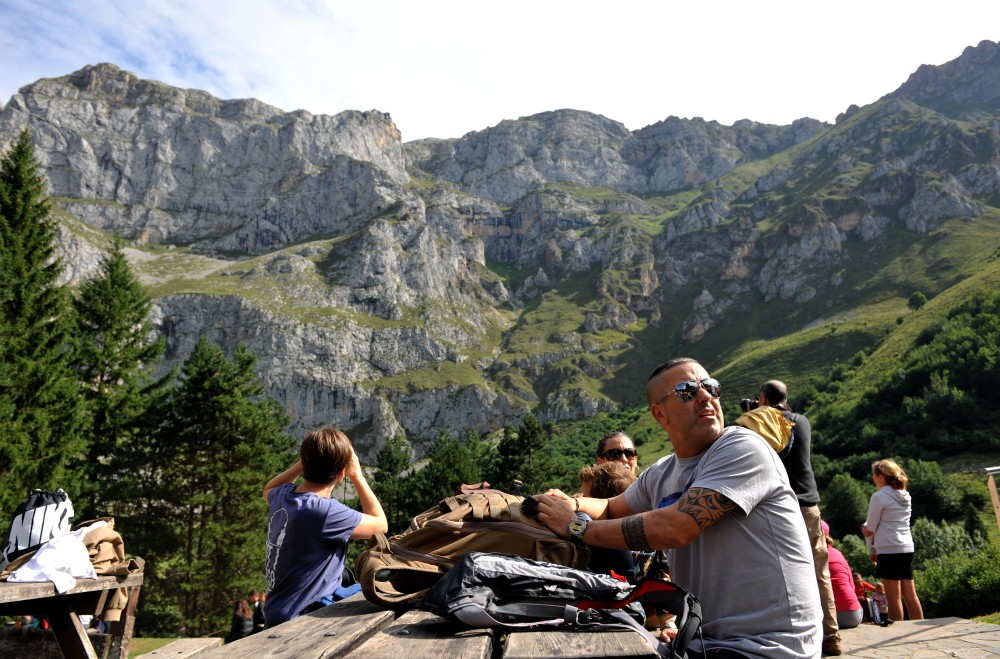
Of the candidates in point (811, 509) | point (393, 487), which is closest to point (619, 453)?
point (811, 509)

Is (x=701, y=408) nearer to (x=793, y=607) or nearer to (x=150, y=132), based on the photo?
(x=793, y=607)

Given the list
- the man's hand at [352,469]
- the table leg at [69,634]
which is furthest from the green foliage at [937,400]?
the table leg at [69,634]

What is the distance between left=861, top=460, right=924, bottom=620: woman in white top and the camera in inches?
316

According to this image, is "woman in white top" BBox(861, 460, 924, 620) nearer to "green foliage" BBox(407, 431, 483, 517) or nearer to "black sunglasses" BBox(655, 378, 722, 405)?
"black sunglasses" BBox(655, 378, 722, 405)

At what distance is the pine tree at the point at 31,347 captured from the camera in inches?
740

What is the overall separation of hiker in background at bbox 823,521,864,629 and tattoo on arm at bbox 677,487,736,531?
5.71 m

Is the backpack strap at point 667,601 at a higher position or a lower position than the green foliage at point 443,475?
higher

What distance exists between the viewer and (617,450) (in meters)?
6.39

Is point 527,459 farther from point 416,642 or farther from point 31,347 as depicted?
point 416,642

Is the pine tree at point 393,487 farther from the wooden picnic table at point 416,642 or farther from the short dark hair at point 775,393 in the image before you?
the wooden picnic table at point 416,642

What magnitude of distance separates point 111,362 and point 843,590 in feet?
104

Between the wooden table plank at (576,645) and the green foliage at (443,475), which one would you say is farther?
the green foliage at (443,475)

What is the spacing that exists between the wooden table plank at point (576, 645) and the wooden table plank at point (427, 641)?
4.6 inches

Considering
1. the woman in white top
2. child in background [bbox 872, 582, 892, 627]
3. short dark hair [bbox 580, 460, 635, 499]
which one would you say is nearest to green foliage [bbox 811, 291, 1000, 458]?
child in background [bbox 872, 582, 892, 627]
